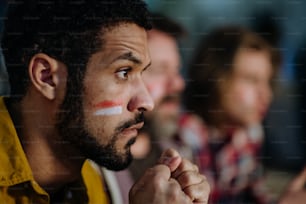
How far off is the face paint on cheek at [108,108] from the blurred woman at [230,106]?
562 mm

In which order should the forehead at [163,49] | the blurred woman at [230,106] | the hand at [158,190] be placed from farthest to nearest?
the blurred woman at [230,106]
the forehead at [163,49]
the hand at [158,190]

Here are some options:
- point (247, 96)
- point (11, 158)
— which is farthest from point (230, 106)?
point (11, 158)

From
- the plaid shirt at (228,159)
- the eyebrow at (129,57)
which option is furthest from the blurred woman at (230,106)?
the eyebrow at (129,57)

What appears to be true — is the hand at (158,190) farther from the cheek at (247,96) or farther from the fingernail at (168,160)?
the cheek at (247,96)

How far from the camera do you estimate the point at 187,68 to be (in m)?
1.46

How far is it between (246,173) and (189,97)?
0.69ft

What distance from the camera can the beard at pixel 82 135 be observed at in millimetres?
902

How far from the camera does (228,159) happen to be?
4.98 feet

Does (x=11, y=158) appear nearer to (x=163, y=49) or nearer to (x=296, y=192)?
(x=163, y=49)

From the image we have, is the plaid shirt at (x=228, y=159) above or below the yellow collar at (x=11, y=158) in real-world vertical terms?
above

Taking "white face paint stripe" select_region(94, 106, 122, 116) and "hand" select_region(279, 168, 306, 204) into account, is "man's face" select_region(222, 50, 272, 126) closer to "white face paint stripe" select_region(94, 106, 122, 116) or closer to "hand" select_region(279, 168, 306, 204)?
"hand" select_region(279, 168, 306, 204)

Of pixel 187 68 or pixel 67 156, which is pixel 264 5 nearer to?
pixel 187 68

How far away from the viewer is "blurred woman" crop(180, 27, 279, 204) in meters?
1.49

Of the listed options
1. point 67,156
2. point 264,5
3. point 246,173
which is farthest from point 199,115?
point 67,156
